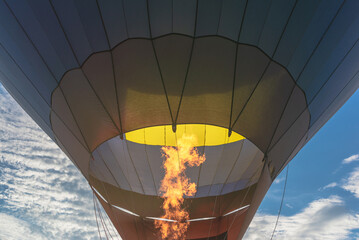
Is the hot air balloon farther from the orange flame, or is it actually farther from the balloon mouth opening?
the orange flame

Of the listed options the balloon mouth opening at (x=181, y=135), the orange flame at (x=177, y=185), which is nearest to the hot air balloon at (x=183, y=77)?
the balloon mouth opening at (x=181, y=135)

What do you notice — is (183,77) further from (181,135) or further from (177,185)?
(177,185)

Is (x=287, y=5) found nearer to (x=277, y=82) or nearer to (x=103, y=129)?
(x=277, y=82)

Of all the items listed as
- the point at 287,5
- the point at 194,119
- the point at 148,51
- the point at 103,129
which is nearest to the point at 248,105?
the point at 194,119

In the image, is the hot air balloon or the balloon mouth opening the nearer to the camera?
the hot air balloon

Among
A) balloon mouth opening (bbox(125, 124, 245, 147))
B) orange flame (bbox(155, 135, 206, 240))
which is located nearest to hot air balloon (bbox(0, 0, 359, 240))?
balloon mouth opening (bbox(125, 124, 245, 147))

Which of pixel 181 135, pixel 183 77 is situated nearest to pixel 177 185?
pixel 181 135
